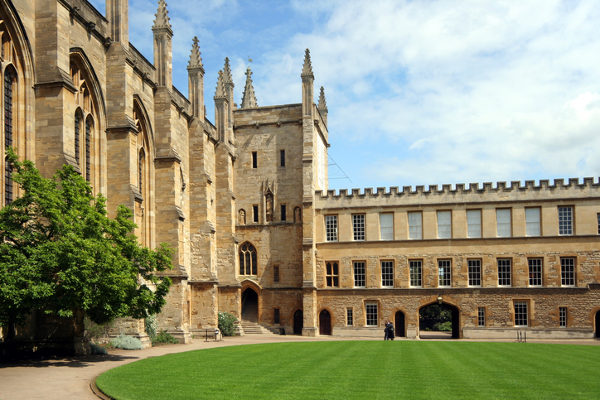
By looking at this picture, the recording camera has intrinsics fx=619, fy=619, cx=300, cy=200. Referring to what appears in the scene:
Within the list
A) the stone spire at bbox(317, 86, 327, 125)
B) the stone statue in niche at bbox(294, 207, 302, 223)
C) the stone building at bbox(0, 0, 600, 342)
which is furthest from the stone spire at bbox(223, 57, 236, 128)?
the stone spire at bbox(317, 86, 327, 125)

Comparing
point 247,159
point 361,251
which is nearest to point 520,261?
point 361,251

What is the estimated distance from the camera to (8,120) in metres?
21.8

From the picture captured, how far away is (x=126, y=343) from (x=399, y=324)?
22.6m

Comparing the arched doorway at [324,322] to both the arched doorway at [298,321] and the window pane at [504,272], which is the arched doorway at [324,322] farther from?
the window pane at [504,272]

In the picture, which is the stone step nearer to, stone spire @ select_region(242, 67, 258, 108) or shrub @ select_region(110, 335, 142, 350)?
shrub @ select_region(110, 335, 142, 350)

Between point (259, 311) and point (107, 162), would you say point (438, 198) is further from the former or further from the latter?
point (107, 162)

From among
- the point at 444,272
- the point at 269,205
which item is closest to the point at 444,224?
the point at 444,272

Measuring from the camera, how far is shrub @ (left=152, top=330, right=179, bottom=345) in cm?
2954

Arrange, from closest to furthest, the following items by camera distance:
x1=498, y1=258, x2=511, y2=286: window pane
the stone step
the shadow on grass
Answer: the shadow on grass, x1=498, y1=258, x2=511, y2=286: window pane, the stone step

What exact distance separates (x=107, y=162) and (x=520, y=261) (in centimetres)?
2761

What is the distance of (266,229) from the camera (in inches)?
1766

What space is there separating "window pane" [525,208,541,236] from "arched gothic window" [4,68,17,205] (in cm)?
3251

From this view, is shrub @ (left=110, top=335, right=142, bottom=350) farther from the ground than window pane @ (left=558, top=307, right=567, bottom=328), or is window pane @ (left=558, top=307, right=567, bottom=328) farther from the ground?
shrub @ (left=110, top=335, right=142, bottom=350)

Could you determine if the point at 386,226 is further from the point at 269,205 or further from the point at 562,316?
the point at 562,316
